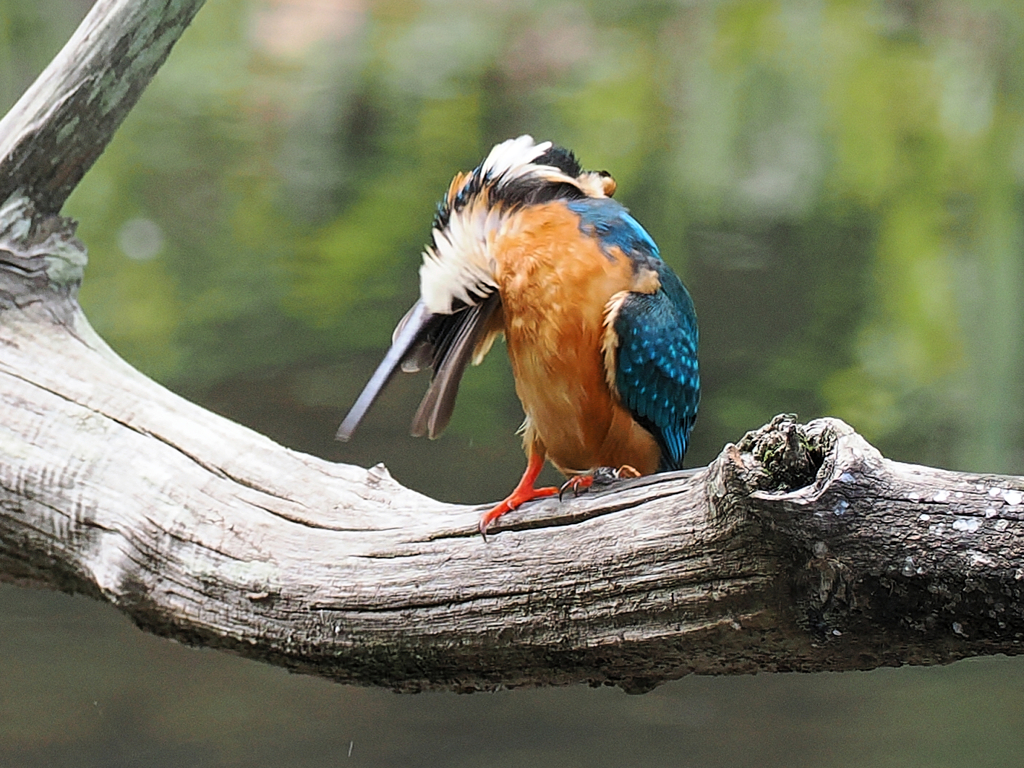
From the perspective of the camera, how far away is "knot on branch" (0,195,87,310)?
6.87ft

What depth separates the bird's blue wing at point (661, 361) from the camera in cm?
165

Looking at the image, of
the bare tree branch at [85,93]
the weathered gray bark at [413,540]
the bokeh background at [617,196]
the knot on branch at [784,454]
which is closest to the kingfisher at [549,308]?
the weathered gray bark at [413,540]

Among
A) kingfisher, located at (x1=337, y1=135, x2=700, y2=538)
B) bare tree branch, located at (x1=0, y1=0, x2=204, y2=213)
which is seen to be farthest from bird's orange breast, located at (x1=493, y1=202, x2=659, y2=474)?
bare tree branch, located at (x1=0, y1=0, x2=204, y2=213)

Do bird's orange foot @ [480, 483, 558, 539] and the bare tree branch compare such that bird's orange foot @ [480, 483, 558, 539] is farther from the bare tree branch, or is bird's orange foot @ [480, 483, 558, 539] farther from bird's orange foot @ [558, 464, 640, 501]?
the bare tree branch

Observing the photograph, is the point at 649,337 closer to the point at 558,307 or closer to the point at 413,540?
the point at 558,307

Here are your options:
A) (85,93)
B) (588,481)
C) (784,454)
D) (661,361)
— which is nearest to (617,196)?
(85,93)

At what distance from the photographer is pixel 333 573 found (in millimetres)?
1528

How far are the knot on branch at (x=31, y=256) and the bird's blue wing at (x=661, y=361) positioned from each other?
1148 millimetres

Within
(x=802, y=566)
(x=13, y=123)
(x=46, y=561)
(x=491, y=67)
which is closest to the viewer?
(x=802, y=566)

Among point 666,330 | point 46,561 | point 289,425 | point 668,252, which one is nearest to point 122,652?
point 289,425

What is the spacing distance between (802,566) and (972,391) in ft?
11.7

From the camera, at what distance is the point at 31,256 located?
2.12m

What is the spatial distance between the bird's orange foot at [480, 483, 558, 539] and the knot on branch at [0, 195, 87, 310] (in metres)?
1.09

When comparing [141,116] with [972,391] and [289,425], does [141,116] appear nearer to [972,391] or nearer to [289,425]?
[289,425]
